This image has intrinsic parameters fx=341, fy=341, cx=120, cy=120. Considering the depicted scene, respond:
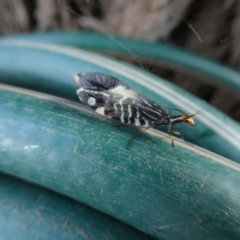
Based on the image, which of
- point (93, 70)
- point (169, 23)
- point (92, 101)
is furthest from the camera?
point (169, 23)

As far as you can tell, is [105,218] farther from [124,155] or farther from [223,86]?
[223,86]

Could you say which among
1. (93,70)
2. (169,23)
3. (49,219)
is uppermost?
(169,23)

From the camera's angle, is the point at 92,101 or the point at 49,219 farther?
the point at 92,101

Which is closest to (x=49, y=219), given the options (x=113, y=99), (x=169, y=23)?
(x=113, y=99)

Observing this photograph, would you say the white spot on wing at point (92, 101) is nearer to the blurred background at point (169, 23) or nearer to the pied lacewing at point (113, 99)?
the pied lacewing at point (113, 99)

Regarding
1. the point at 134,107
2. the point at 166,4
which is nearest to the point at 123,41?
the point at 166,4

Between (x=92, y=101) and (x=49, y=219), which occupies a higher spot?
(x=92, y=101)

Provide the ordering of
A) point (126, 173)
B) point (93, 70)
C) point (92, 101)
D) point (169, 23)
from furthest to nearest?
point (169, 23), point (93, 70), point (92, 101), point (126, 173)

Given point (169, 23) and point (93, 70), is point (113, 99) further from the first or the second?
point (169, 23)

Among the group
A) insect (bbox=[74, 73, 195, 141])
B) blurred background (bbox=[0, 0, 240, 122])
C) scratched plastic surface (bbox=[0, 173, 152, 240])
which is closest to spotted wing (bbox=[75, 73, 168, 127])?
insect (bbox=[74, 73, 195, 141])
